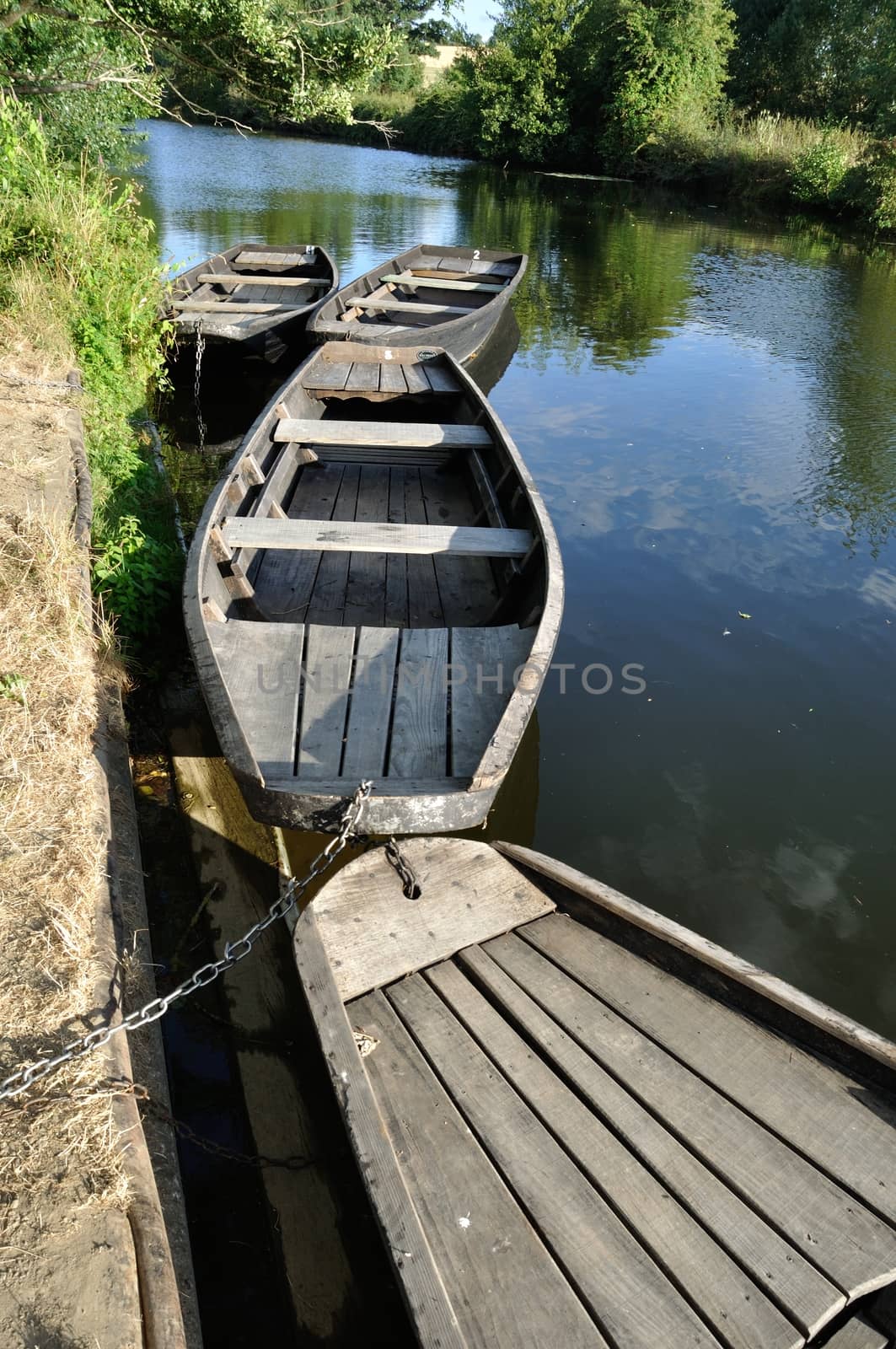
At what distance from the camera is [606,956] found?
2850 mm

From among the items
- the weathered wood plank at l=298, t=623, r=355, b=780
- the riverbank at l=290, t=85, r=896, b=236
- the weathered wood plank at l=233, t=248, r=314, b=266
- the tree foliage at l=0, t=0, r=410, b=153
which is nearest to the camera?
the weathered wood plank at l=298, t=623, r=355, b=780

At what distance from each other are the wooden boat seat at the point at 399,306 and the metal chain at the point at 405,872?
886 centimetres

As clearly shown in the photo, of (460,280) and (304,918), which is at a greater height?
(460,280)

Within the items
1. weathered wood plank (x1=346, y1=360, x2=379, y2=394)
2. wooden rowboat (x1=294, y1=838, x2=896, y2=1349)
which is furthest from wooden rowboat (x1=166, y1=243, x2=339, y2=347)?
wooden rowboat (x1=294, y1=838, x2=896, y2=1349)

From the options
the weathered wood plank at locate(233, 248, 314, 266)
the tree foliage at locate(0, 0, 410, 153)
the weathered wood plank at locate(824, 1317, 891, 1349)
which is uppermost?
the tree foliage at locate(0, 0, 410, 153)

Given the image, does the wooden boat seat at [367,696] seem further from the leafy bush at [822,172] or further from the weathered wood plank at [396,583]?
the leafy bush at [822,172]

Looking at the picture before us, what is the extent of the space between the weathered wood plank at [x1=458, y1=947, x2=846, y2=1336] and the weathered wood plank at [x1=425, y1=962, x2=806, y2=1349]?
0.03 metres

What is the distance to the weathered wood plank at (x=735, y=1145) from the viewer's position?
6.76ft

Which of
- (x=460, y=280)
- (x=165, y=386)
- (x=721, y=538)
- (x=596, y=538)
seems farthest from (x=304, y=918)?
(x=460, y=280)

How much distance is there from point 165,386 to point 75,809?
286 inches

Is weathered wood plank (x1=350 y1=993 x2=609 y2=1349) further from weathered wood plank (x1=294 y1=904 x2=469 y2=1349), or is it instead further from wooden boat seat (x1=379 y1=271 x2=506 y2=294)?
wooden boat seat (x1=379 y1=271 x2=506 y2=294)

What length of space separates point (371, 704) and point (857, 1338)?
2515mm

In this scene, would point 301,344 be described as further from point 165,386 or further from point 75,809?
point 75,809

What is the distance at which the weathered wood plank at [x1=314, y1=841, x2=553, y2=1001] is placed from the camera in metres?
2.74
